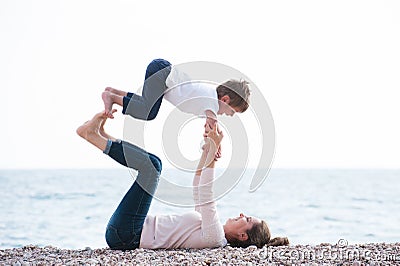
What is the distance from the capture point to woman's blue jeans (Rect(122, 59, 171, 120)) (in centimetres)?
473

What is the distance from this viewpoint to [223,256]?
162 inches

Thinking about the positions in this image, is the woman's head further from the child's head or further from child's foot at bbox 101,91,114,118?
child's foot at bbox 101,91,114,118

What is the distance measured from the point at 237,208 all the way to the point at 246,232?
1211cm

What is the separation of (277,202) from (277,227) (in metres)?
4.71

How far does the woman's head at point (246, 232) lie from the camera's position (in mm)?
4703

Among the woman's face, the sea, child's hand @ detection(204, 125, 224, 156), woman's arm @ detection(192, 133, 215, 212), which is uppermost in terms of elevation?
child's hand @ detection(204, 125, 224, 156)

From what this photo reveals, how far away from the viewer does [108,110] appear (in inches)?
184

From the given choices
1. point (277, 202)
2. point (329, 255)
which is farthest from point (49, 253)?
point (277, 202)

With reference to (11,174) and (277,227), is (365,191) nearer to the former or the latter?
(277,227)

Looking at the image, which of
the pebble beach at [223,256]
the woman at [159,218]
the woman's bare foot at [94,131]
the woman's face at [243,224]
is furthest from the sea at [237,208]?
the pebble beach at [223,256]

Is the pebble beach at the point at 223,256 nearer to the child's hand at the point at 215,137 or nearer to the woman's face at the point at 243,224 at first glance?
the woman's face at the point at 243,224

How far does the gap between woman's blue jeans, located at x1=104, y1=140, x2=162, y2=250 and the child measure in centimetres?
38

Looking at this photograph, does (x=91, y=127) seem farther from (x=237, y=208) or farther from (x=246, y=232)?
(x=237, y=208)

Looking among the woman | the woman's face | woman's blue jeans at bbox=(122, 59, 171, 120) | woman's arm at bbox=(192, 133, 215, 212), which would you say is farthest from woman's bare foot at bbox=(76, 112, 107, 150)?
the woman's face
